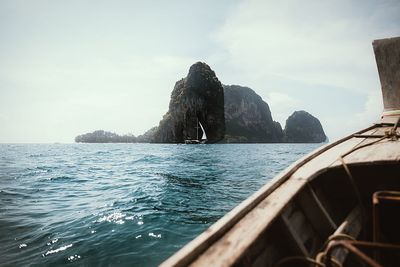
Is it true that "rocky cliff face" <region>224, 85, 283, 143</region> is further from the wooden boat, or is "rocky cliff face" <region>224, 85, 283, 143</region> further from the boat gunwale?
the boat gunwale

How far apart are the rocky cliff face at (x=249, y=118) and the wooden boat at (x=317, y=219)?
17107cm

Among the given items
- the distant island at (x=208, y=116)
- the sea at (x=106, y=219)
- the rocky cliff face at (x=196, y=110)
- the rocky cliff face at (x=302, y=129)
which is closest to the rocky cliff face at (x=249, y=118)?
the distant island at (x=208, y=116)

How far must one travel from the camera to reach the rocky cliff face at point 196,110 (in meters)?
105

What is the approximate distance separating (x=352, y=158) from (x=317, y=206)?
0.71 meters

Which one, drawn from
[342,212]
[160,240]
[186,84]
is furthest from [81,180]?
[186,84]

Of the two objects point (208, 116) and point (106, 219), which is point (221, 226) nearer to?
point (106, 219)

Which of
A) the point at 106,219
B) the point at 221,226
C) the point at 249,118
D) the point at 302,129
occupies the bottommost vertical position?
the point at 106,219

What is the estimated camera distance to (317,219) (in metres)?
2.55

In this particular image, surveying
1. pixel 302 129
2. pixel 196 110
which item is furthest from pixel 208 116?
pixel 302 129

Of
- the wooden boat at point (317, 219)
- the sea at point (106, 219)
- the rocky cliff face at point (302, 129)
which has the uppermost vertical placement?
the rocky cliff face at point (302, 129)

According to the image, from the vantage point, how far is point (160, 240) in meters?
5.51

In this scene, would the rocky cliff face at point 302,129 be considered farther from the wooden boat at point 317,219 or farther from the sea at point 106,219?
the wooden boat at point 317,219

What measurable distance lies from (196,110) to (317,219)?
105055 millimetres

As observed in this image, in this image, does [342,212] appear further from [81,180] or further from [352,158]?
[81,180]
